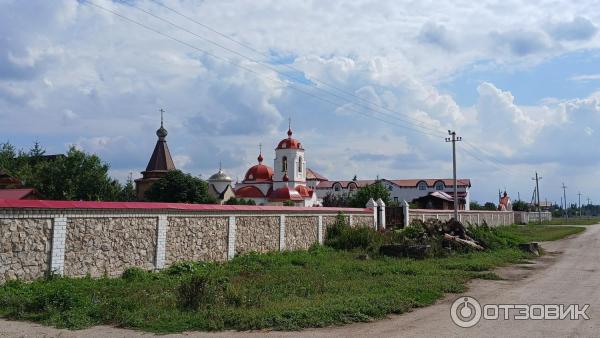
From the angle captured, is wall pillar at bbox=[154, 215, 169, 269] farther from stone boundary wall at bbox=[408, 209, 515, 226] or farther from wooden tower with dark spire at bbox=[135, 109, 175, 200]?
wooden tower with dark spire at bbox=[135, 109, 175, 200]

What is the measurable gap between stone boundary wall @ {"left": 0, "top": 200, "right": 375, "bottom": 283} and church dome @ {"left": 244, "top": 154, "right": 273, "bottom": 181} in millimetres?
51935

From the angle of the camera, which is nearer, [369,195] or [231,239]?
[231,239]

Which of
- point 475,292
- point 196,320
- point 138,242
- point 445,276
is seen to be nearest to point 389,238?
point 445,276

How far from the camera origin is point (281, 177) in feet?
225

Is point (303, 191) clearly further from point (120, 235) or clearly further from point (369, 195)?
point (120, 235)

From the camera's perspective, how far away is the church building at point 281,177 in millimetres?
65938

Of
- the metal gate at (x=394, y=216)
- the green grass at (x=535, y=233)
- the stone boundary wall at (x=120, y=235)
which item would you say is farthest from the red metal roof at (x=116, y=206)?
the green grass at (x=535, y=233)

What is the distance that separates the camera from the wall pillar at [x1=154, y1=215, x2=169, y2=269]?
14.4m

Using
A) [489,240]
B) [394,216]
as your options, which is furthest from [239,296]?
[394,216]

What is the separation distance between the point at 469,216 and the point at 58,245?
3974 cm

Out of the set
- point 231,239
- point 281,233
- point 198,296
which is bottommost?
point 198,296

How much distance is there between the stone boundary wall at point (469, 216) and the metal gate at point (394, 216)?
0.74m

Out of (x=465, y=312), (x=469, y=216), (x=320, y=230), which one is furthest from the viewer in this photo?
(x=469, y=216)

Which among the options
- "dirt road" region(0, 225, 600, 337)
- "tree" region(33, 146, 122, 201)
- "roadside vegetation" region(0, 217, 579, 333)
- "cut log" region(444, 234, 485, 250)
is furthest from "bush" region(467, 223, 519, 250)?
"tree" region(33, 146, 122, 201)
